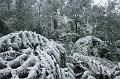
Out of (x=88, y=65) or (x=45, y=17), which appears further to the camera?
(x=45, y=17)

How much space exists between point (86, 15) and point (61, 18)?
16.2 feet

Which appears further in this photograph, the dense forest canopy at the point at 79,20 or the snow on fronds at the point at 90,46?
the dense forest canopy at the point at 79,20

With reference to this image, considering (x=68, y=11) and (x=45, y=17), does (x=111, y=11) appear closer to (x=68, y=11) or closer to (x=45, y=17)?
(x=68, y=11)

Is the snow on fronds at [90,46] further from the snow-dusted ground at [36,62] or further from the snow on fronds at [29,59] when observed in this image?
the snow on fronds at [29,59]

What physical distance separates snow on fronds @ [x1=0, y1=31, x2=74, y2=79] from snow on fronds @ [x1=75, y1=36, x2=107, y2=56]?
5.09m

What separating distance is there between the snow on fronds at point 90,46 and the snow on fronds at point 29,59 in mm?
5091

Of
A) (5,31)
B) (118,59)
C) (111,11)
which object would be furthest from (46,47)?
(111,11)

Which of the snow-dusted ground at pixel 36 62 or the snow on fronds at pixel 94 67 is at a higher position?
the snow-dusted ground at pixel 36 62

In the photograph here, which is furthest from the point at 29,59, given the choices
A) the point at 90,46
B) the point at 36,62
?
the point at 90,46

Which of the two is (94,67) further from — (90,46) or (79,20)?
(79,20)

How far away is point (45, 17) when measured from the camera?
21.9 meters

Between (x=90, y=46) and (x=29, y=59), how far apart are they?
21.8ft

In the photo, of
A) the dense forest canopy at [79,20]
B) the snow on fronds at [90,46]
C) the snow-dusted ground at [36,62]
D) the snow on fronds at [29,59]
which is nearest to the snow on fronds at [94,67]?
the snow-dusted ground at [36,62]

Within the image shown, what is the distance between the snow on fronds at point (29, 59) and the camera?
2239 mm
